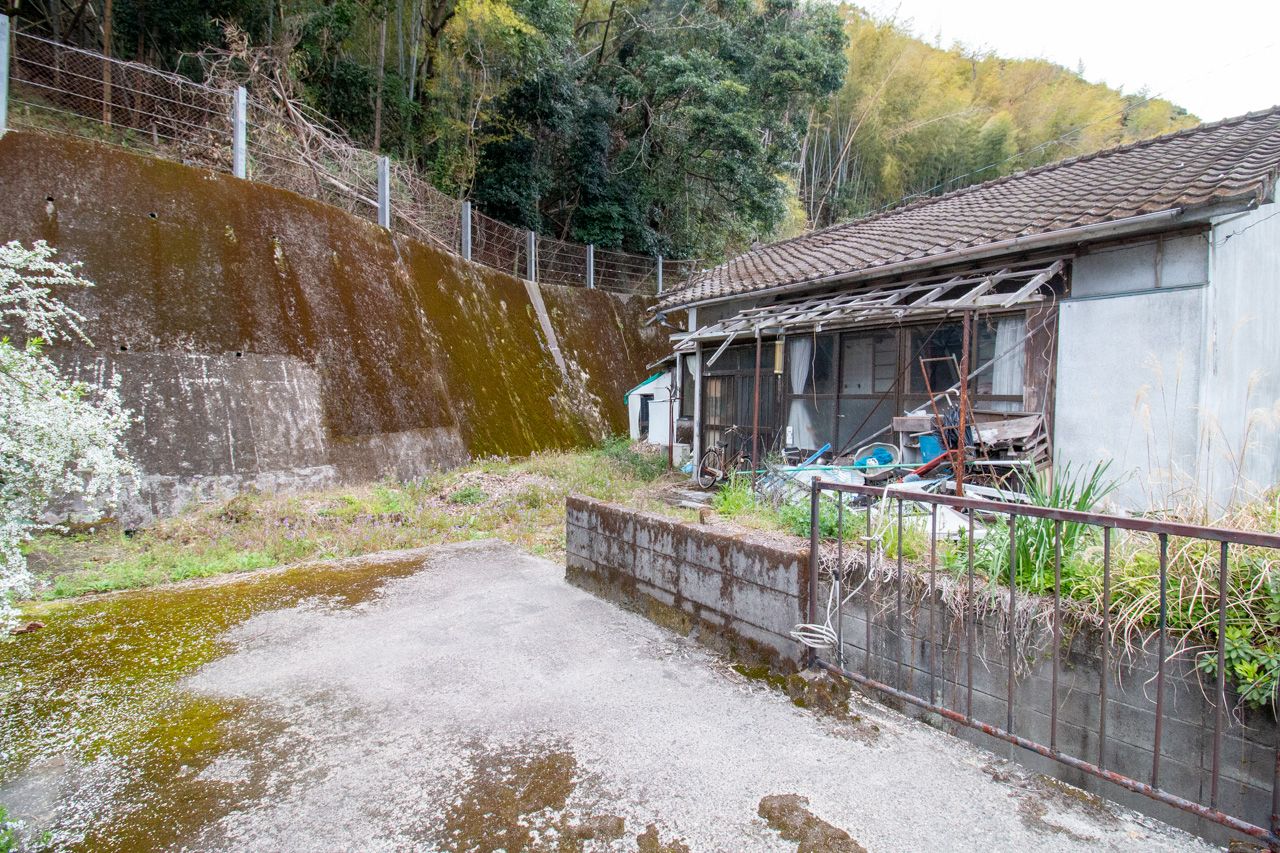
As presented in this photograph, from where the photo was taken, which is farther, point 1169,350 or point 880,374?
point 880,374

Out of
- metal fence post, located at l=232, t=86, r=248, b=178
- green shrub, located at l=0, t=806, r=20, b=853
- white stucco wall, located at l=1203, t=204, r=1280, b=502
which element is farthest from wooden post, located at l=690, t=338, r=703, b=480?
green shrub, located at l=0, t=806, r=20, b=853

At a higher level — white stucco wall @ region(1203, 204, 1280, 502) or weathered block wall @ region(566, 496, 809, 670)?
white stucco wall @ region(1203, 204, 1280, 502)

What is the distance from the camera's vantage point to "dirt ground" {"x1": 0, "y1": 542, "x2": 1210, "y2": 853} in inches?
72.8

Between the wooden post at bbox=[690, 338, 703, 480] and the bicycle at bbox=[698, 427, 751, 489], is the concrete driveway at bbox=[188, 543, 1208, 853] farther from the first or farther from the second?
the wooden post at bbox=[690, 338, 703, 480]

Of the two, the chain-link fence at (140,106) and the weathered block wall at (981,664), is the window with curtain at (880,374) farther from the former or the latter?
the chain-link fence at (140,106)

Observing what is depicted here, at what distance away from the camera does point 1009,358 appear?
17.9ft

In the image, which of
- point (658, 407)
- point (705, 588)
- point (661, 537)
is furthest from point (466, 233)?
point (705, 588)

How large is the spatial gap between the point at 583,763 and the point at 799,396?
5.93 meters

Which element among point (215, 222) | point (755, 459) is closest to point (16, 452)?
point (215, 222)

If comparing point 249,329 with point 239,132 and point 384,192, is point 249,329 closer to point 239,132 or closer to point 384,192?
point 239,132

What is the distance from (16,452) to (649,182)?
15.9 m

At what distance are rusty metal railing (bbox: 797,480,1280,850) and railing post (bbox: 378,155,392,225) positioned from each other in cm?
852

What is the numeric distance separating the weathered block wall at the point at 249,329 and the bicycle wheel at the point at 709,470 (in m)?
3.33

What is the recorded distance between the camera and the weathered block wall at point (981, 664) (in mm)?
1921
